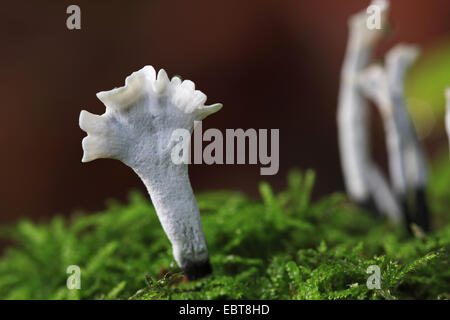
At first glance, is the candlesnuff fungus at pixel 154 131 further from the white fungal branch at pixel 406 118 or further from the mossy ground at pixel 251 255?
the white fungal branch at pixel 406 118

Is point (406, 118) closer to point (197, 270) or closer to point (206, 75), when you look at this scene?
point (197, 270)

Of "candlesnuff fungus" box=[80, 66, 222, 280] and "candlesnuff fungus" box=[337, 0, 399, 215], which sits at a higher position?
"candlesnuff fungus" box=[337, 0, 399, 215]

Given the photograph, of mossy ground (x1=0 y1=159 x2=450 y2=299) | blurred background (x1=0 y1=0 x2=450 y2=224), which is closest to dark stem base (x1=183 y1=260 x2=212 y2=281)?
mossy ground (x1=0 y1=159 x2=450 y2=299)

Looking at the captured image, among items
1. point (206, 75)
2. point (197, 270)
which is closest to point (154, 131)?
point (197, 270)

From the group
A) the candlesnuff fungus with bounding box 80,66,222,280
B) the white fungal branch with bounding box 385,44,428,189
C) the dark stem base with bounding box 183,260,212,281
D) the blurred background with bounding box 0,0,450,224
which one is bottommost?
the dark stem base with bounding box 183,260,212,281

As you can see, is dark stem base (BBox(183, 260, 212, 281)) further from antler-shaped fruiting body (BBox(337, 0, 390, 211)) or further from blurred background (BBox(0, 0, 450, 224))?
blurred background (BBox(0, 0, 450, 224))
